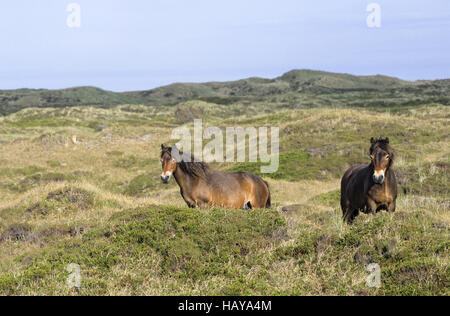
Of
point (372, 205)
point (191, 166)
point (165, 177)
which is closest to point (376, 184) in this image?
point (372, 205)

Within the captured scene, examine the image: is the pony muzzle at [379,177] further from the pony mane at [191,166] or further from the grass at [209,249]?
the pony mane at [191,166]

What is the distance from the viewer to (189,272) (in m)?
7.95

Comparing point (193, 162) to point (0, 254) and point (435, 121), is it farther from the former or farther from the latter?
point (435, 121)

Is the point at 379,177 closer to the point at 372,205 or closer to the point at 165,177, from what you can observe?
the point at 372,205

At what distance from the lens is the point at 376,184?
10531mm

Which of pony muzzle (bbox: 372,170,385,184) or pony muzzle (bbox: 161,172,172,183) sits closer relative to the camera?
pony muzzle (bbox: 372,170,385,184)

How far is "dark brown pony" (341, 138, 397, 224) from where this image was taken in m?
10.2

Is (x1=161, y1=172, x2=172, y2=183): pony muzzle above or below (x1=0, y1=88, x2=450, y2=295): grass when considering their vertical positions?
above

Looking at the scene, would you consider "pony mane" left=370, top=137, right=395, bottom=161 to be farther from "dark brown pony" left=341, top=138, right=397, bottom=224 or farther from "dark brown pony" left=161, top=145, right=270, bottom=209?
"dark brown pony" left=161, top=145, right=270, bottom=209

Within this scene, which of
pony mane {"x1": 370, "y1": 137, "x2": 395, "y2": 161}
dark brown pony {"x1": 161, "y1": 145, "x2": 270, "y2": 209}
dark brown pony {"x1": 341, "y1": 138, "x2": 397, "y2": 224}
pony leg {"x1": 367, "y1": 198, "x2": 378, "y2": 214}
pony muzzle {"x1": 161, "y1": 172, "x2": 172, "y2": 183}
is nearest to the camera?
dark brown pony {"x1": 341, "y1": 138, "x2": 397, "y2": 224}

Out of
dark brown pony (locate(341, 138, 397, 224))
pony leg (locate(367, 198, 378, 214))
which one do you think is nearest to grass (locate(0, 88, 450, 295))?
pony leg (locate(367, 198, 378, 214))

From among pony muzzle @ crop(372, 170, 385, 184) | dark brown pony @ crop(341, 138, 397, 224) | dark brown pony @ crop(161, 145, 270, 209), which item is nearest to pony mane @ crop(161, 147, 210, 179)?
dark brown pony @ crop(161, 145, 270, 209)

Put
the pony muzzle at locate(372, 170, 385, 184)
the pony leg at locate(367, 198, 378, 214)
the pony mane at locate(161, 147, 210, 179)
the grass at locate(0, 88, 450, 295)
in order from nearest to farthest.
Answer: the grass at locate(0, 88, 450, 295) < the pony muzzle at locate(372, 170, 385, 184) < the pony leg at locate(367, 198, 378, 214) < the pony mane at locate(161, 147, 210, 179)

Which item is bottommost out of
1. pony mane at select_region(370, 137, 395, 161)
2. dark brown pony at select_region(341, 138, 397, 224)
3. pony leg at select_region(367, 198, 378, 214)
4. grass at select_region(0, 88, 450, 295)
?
grass at select_region(0, 88, 450, 295)
